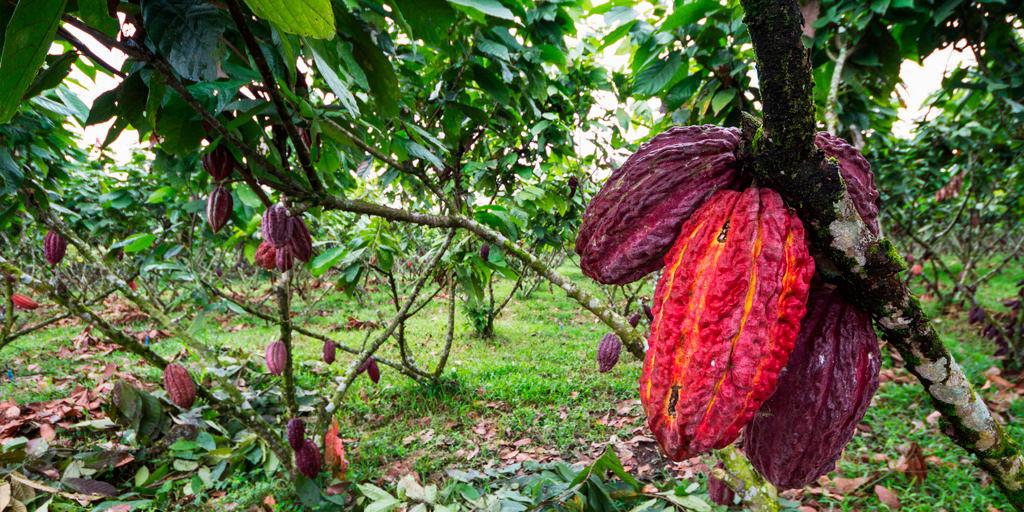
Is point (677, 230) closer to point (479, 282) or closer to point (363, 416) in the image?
point (479, 282)

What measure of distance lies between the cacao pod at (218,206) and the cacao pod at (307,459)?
1.19 meters

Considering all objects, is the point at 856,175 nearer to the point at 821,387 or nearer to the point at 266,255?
the point at 821,387

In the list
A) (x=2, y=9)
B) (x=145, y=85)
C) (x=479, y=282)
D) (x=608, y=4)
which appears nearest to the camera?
(x=2, y=9)

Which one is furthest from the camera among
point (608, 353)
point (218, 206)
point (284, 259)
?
point (608, 353)

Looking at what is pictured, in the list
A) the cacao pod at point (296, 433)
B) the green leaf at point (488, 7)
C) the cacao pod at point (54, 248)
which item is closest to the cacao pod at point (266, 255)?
the cacao pod at point (296, 433)

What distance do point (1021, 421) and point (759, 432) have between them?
12.2ft

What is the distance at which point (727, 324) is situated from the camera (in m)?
0.45

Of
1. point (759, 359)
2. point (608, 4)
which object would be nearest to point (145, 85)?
point (759, 359)

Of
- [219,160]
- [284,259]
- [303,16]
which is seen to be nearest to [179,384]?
[284,259]

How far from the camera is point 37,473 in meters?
2.34

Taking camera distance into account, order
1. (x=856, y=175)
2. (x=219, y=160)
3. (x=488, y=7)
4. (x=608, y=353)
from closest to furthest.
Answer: (x=856, y=175)
(x=488, y=7)
(x=219, y=160)
(x=608, y=353)

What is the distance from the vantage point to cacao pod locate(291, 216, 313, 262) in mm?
1650

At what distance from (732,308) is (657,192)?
0.16 m

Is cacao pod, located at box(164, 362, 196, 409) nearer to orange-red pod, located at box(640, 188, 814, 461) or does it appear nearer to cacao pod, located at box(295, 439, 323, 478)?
cacao pod, located at box(295, 439, 323, 478)
